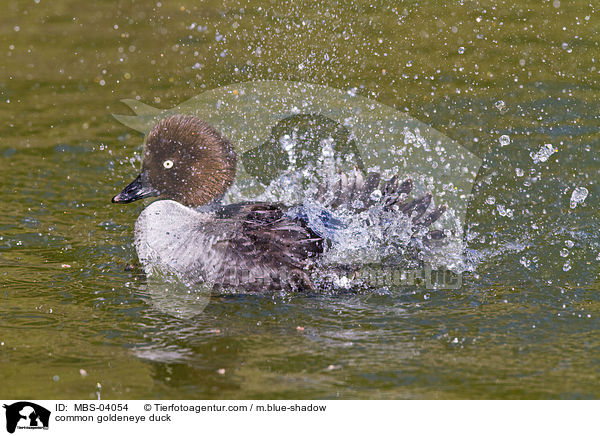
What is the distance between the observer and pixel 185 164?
6598 mm

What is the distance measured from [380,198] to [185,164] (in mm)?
1517

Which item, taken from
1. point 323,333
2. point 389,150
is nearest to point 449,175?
point 389,150

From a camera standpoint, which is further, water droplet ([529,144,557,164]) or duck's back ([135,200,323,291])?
water droplet ([529,144,557,164])

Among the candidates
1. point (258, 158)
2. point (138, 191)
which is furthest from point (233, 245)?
point (258, 158)

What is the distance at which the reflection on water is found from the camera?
5086 mm

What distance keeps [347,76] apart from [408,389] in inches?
233

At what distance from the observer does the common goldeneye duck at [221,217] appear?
617 cm
